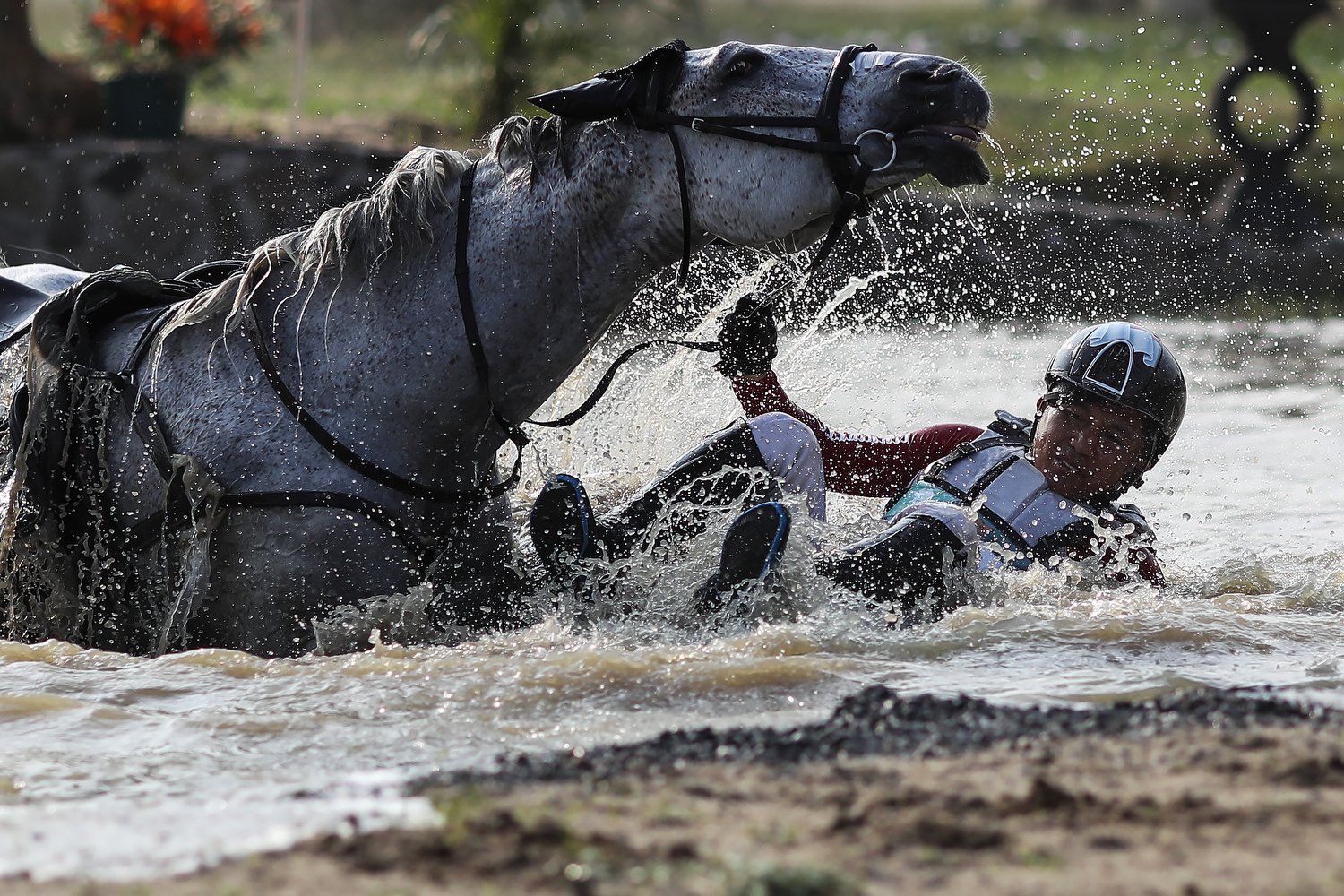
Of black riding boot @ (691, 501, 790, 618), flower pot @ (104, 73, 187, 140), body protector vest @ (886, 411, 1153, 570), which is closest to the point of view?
black riding boot @ (691, 501, 790, 618)

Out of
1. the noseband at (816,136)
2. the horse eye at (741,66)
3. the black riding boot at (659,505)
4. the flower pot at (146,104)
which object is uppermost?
the flower pot at (146,104)

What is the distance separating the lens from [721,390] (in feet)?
23.9

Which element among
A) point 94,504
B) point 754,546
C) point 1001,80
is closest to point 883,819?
point 754,546

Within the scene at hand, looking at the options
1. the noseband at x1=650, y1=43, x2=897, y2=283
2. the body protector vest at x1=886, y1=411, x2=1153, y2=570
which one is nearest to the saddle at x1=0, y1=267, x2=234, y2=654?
the noseband at x1=650, y1=43, x2=897, y2=283

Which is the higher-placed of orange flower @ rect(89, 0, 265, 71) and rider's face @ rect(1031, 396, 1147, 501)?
orange flower @ rect(89, 0, 265, 71)

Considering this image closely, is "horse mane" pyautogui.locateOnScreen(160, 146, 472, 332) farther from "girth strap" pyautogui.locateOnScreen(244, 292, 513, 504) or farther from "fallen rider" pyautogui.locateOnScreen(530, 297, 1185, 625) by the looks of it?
"fallen rider" pyautogui.locateOnScreen(530, 297, 1185, 625)

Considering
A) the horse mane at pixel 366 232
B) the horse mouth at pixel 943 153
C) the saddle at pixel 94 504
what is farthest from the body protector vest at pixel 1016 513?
the saddle at pixel 94 504

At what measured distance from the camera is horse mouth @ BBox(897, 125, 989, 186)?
391 cm

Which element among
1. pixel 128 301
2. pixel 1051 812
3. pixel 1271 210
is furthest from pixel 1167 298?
pixel 1051 812

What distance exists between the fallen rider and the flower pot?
10.5m

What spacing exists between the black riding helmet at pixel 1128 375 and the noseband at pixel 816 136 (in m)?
1.41

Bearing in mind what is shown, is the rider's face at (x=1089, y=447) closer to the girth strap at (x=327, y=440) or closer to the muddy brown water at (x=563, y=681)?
the muddy brown water at (x=563, y=681)

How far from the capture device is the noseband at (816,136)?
391 centimetres

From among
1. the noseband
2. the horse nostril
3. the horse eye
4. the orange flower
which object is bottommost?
the noseband
